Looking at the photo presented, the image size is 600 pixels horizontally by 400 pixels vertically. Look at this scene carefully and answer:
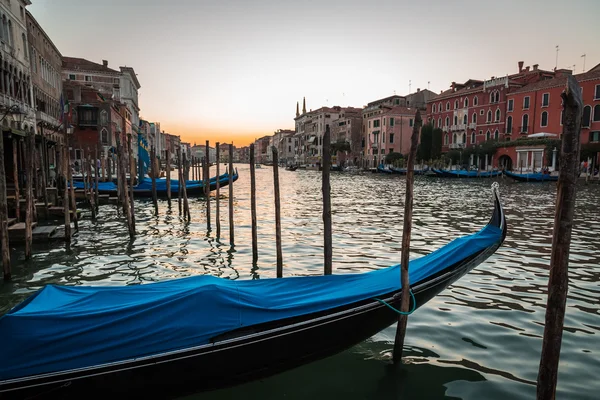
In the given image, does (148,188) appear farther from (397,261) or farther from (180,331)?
(180,331)

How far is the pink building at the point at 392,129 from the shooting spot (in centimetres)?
4797

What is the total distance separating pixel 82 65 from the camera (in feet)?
137

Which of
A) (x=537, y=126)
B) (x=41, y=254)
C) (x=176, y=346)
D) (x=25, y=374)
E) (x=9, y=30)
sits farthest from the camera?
(x=537, y=126)

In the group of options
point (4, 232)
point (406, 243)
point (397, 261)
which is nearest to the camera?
point (406, 243)

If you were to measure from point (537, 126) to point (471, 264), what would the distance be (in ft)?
106

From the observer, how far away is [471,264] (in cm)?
391

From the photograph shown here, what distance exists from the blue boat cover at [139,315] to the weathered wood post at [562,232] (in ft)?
4.04

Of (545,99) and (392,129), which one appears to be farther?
(392,129)

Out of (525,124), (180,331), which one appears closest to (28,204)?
(180,331)

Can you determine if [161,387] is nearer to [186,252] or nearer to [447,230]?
[186,252]

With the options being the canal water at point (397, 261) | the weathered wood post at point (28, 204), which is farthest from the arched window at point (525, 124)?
the weathered wood post at point (28, 204)

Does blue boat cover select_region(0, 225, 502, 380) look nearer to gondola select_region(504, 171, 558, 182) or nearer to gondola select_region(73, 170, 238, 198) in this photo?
gondola select_region(73, 170, 238, 198)

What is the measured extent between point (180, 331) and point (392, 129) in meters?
47.8

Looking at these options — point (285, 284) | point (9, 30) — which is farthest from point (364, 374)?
point (9, 30)
